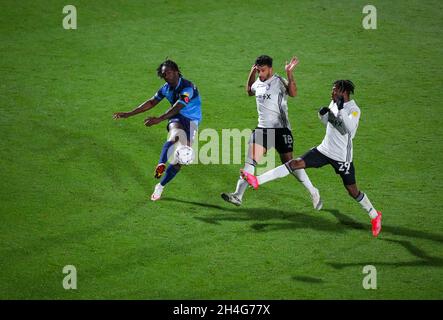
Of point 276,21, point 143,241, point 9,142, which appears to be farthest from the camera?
point 276,21

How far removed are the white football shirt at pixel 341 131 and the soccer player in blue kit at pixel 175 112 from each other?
2211 mm

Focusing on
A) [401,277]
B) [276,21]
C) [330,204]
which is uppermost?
[276,21]

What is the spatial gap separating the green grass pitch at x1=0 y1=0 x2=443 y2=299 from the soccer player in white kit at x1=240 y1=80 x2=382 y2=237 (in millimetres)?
535

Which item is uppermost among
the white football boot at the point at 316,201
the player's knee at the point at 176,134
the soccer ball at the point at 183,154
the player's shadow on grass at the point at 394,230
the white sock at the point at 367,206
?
the player's knee at the point at 176,134

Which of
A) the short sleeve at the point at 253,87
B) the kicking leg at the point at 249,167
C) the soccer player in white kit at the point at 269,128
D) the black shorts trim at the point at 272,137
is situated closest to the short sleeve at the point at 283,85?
the soccer player in white kit at the point at 269,128

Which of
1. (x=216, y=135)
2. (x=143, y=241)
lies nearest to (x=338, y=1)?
(x=216, y=135)

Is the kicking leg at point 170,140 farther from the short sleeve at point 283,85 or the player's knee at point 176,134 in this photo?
the short sleeve at point 283,85

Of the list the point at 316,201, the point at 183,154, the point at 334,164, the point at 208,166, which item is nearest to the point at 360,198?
the point at 334,164

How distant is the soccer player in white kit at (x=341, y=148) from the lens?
10523mm

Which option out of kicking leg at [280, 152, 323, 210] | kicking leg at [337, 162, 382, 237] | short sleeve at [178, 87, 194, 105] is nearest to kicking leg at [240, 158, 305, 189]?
kicking leg at [280, 152, 323, 210]

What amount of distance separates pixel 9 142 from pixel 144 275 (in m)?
5.39

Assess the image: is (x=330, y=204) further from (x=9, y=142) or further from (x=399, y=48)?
(x=399, y=48)

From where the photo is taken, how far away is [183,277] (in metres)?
9.51

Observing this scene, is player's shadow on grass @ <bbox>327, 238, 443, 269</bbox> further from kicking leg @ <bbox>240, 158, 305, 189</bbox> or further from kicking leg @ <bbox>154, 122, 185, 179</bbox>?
kicking leg @ <bbox>154, 122, 185, 179</bbox>
